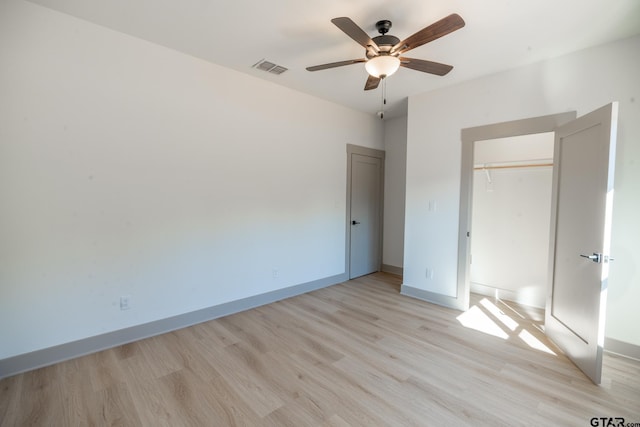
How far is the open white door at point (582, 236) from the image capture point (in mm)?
2062

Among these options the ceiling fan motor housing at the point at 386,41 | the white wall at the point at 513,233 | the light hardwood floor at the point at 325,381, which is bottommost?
the light hardwood floor at the point at 325,381

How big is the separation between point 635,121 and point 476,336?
245cm

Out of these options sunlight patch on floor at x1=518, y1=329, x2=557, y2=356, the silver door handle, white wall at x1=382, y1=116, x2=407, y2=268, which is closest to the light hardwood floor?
sunlight patch on floor at x1=518, y1=329, x2=557, y2=356

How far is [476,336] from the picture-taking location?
2852 millimetres

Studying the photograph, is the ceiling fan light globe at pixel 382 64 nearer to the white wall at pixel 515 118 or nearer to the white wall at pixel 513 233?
the white wall at pixel 515 118

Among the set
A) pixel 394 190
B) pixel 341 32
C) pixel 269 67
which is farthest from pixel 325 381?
pixel 394 190

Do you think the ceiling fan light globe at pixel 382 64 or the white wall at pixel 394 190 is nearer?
the ceiling fan light globe at pixel 382 64

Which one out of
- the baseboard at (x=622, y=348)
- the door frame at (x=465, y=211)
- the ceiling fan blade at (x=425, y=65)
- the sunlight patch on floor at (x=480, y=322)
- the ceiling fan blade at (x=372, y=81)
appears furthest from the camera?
the door frame at (x=465, y=211)

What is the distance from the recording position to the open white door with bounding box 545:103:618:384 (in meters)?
2.06

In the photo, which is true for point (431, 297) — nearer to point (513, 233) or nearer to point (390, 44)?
point (513, 233)

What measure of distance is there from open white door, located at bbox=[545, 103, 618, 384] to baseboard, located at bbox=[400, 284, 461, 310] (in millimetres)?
960

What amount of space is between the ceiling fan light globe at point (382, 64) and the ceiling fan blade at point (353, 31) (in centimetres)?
7

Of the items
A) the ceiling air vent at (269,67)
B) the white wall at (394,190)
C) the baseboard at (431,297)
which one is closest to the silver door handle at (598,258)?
the baseboard at (431,297)

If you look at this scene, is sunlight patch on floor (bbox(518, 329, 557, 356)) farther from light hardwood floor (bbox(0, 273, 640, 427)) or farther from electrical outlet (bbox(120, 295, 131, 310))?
electrical outlet (bbox(120, 295, 131, 310))
